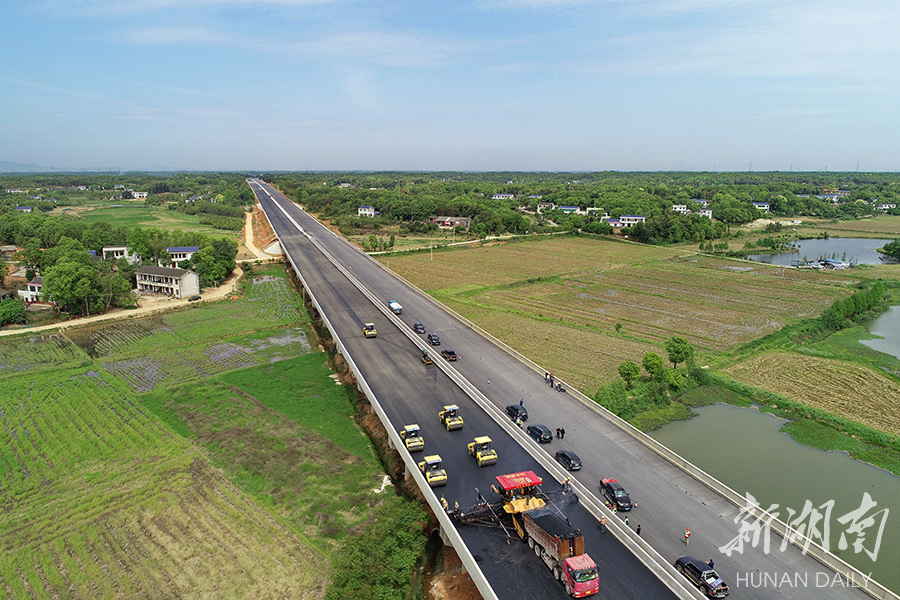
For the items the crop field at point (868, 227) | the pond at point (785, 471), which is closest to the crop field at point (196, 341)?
the pond at point (785, 471)

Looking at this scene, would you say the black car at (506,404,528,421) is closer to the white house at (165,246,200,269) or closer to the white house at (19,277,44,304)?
the white house at (19,277,44,304)

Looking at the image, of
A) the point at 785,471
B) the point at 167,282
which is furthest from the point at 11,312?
the point at 785,471

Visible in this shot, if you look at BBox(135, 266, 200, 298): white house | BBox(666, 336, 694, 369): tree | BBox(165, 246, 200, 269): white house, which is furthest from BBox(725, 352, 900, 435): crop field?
BBox(165, 246, 200, 269): white house

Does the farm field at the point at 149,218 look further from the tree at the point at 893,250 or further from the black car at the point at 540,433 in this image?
the tree at the point at 893,250

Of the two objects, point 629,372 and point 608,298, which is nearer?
point 629,372

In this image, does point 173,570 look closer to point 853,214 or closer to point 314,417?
point 314,417

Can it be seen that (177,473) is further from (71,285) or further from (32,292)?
(32,292)
